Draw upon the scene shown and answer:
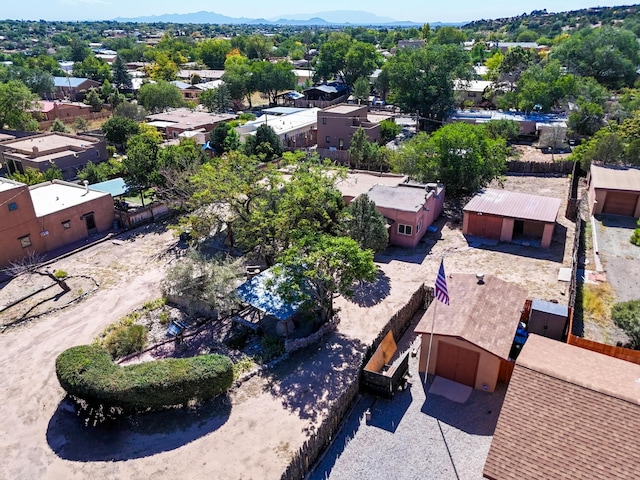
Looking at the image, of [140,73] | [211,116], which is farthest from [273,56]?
[211,116]

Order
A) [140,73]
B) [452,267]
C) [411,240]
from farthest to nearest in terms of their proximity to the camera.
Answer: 1. [140,73]
2. [411,240]
3. [452,267]

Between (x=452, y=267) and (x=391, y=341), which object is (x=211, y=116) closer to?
(x=452, y=267)

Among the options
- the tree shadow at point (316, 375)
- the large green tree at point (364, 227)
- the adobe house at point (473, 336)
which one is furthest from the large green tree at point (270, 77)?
the adobe house at point (473, 336)

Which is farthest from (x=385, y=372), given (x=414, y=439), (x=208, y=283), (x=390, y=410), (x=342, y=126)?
(x=342, y=126)

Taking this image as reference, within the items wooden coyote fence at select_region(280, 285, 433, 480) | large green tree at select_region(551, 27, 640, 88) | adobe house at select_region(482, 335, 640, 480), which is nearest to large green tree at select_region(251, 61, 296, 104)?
large green tree at select_region(551, 27, 640, 88)

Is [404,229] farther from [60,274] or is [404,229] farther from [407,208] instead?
[60,274]

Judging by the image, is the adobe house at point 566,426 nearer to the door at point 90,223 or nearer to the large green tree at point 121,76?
the door at point 90,223
